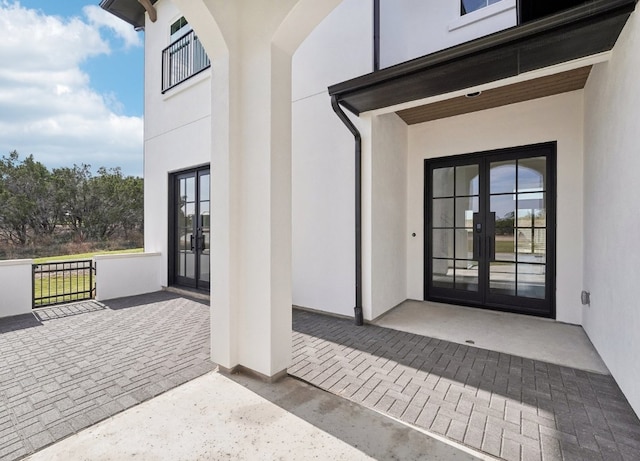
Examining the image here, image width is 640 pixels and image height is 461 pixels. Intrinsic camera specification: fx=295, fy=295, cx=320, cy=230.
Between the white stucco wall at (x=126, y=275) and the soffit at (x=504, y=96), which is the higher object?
the soffit at (x=504, y=96)

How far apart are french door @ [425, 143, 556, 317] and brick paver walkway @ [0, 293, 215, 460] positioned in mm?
3920

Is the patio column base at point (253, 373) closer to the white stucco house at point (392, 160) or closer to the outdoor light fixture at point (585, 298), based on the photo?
the white stucco house at point (392, 160)

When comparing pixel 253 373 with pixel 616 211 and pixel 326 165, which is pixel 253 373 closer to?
pixel 326 165

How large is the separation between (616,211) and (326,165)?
10.4ft

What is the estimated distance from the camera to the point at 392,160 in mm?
4602

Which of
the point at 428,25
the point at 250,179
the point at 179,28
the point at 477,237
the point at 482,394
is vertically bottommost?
the point at 482,394

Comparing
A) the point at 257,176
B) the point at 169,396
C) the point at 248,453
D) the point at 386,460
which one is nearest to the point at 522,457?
the point at 386,460

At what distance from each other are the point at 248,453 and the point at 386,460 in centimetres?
77

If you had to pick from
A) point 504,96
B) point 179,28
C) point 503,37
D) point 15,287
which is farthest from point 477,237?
point 179,28

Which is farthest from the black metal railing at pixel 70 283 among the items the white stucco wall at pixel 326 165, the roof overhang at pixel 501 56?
the roof overhang at pixel 501 56

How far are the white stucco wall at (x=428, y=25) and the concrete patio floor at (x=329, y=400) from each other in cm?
384

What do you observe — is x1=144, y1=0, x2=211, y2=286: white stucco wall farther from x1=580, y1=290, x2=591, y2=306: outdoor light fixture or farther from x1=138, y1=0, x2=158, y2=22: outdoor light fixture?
x1=580, y1=290, x2=591, y2=306: outdoor light fixture

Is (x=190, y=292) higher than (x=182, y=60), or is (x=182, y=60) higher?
(x=182, y=60)

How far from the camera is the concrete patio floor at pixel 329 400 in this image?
5.74 feet
